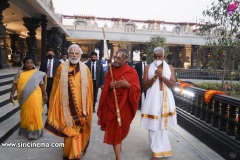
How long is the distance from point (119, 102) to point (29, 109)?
6.33 ft

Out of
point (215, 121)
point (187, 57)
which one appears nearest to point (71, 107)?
point (215, 121)

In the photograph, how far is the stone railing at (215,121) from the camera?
3.73m

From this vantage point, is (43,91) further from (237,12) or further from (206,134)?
(237,12)

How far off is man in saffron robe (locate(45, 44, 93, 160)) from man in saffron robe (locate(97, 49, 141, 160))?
0.27 meters

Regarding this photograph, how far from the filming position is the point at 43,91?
15.5ft

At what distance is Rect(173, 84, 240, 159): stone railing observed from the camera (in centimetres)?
373

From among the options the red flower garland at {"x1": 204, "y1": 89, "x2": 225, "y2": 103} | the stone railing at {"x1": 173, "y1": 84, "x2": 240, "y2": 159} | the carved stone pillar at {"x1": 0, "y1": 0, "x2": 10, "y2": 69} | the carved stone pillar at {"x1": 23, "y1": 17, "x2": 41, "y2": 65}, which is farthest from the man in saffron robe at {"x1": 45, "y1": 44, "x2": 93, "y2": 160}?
the carved stone pillar at {"x1": 23, "y1": 17, "x2": 41, "y2": 65}

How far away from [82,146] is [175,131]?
2546 mm

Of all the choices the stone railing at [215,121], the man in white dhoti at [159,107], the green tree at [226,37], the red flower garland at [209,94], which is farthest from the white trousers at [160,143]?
the green tree at [226,37]

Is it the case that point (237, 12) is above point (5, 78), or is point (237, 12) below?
above

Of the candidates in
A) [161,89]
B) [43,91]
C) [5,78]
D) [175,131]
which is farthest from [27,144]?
[5,78]

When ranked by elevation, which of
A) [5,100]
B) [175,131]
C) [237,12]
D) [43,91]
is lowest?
[175,131]

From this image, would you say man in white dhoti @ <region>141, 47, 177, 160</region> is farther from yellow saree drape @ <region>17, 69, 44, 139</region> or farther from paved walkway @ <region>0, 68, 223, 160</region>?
yellow saree drape @ <region>17, 69, 44, 139</region>

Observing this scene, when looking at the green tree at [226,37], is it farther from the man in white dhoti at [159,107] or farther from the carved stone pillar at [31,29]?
the carved stone pillar at [31,29]
